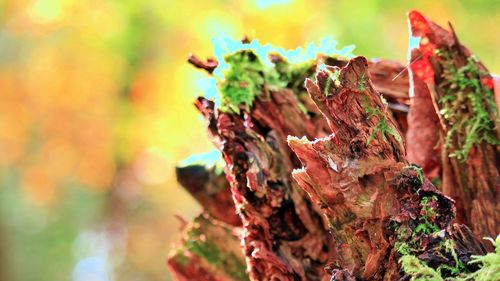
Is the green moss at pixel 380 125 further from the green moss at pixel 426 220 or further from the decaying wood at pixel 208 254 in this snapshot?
the decaying wood at pixel 208 254

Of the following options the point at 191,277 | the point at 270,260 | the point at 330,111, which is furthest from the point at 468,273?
the point at 191,277

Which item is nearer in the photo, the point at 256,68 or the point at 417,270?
the point at 417,270

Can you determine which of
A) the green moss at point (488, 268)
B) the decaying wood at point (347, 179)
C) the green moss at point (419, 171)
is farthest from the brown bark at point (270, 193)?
the green moss at point (488, 268)

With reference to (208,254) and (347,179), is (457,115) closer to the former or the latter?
(347,179)

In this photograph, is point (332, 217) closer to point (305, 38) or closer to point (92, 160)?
point (305, 38)

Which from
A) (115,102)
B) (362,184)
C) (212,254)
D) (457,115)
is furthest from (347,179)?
(115,102)
